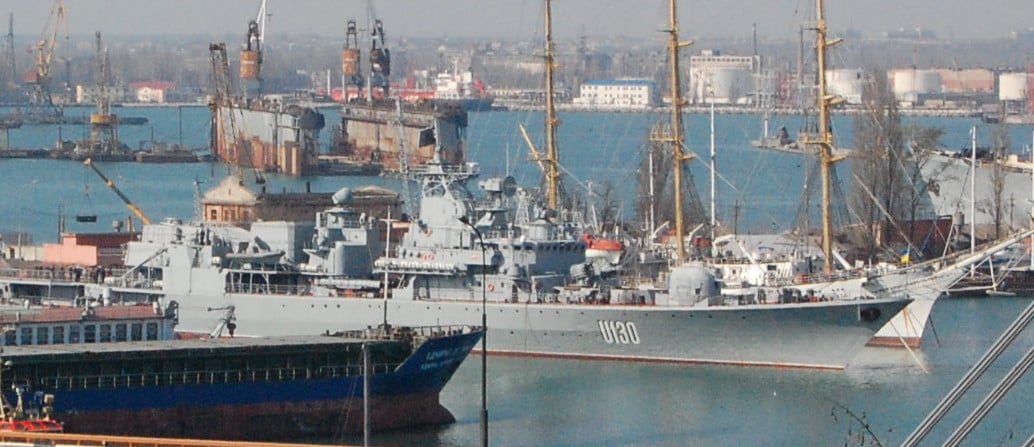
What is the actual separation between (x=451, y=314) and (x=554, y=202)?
6.65 meters

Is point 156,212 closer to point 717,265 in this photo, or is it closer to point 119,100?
point 717,265

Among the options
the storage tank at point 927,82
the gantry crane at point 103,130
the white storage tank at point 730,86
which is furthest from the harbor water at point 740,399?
the storage tank at point 927,82

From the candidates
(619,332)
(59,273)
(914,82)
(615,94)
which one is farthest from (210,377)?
(914,82)

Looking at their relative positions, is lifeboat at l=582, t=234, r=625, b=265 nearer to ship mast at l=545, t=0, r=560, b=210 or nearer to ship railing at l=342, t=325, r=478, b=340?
ship mast at l=545, t=0, r=560, b=210

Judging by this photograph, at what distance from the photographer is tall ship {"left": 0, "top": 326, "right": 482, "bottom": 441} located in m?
28.6

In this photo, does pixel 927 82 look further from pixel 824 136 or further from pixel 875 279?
pixel 875 279

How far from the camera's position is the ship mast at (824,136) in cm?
4156

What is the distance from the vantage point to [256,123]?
104 metres

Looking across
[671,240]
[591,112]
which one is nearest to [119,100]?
[591,112]

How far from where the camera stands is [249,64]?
367ft

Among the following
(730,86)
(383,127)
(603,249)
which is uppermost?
(730,86)

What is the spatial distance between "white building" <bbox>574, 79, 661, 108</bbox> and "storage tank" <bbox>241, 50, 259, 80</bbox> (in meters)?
69.4

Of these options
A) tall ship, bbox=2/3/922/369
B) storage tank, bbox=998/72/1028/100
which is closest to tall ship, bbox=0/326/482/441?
tall ship, bbox=2/3/922/369

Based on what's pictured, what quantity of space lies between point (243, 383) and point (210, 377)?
1.45 feet
